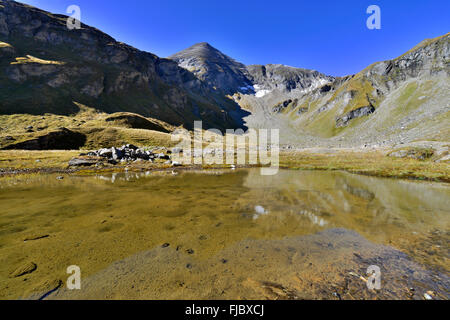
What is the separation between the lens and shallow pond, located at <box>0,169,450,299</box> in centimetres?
528

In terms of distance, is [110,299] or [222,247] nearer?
[110,299]

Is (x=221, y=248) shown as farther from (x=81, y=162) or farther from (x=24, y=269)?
(x=81, y=162)

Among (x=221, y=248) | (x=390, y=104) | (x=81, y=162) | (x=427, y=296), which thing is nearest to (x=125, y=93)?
(x=81, y=162)

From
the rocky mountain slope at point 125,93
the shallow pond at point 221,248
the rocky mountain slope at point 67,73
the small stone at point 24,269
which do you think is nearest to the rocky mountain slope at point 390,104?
the rocky mountain slope at point 125,93

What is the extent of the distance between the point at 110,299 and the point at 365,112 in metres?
185

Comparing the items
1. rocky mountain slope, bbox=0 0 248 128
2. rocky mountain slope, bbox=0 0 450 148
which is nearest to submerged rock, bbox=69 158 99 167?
rocky mountain slope, bbox=0 0 450 148

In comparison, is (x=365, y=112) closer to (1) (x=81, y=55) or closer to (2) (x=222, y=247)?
(2) (x=222, y=247)

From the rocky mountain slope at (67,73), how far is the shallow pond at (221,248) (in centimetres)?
10159

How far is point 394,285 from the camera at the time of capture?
18.0 ft

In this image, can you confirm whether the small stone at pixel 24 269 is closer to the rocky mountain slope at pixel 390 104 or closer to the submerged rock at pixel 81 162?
the submerged rock at pixel 81 162

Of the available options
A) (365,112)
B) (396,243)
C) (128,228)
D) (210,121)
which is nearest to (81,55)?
(210,121)

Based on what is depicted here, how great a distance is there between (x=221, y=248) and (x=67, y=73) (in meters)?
145

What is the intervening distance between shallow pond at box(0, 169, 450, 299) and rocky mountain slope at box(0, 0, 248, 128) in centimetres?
10159
